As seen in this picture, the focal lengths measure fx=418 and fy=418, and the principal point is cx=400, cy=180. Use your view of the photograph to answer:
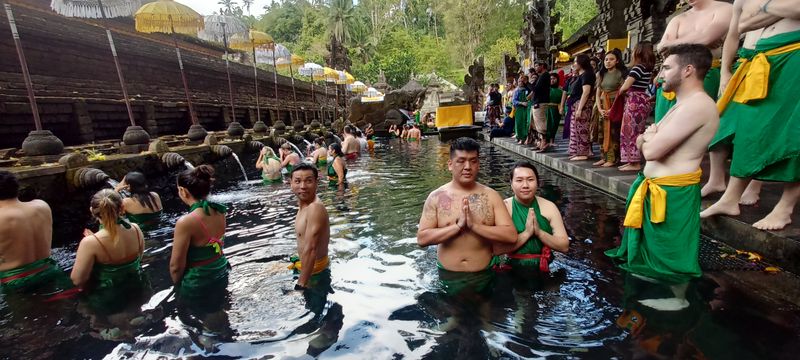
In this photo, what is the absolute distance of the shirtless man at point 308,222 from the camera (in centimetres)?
374

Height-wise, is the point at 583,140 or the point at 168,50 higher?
the point at 168,50

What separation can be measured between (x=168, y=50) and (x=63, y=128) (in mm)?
8585

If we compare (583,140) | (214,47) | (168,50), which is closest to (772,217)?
(583,140)

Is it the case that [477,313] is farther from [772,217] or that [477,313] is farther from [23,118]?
[23,118]

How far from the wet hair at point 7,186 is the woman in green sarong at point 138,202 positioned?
2.44 meters

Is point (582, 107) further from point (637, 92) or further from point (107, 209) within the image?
A: point (107, 209)

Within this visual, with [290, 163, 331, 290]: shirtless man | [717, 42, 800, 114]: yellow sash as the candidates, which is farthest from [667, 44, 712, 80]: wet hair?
[290, 163, 331, 290]: shirtless man

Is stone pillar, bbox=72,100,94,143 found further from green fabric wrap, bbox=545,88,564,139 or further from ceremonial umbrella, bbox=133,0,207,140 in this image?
green fabric wrap, bbox=545,88,564,139

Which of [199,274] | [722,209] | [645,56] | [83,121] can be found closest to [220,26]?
[83,121]

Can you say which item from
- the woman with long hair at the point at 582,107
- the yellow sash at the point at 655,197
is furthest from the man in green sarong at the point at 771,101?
the woman with long hair at the point at 582,107

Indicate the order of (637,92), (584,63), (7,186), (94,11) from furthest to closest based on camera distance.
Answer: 1. (94,11)
2. (584,63)
3. (637,92)
4. (7,186)

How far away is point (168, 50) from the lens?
56.5 feet

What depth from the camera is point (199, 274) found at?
3982 millimetres

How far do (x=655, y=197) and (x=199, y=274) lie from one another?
4023 millimetres
